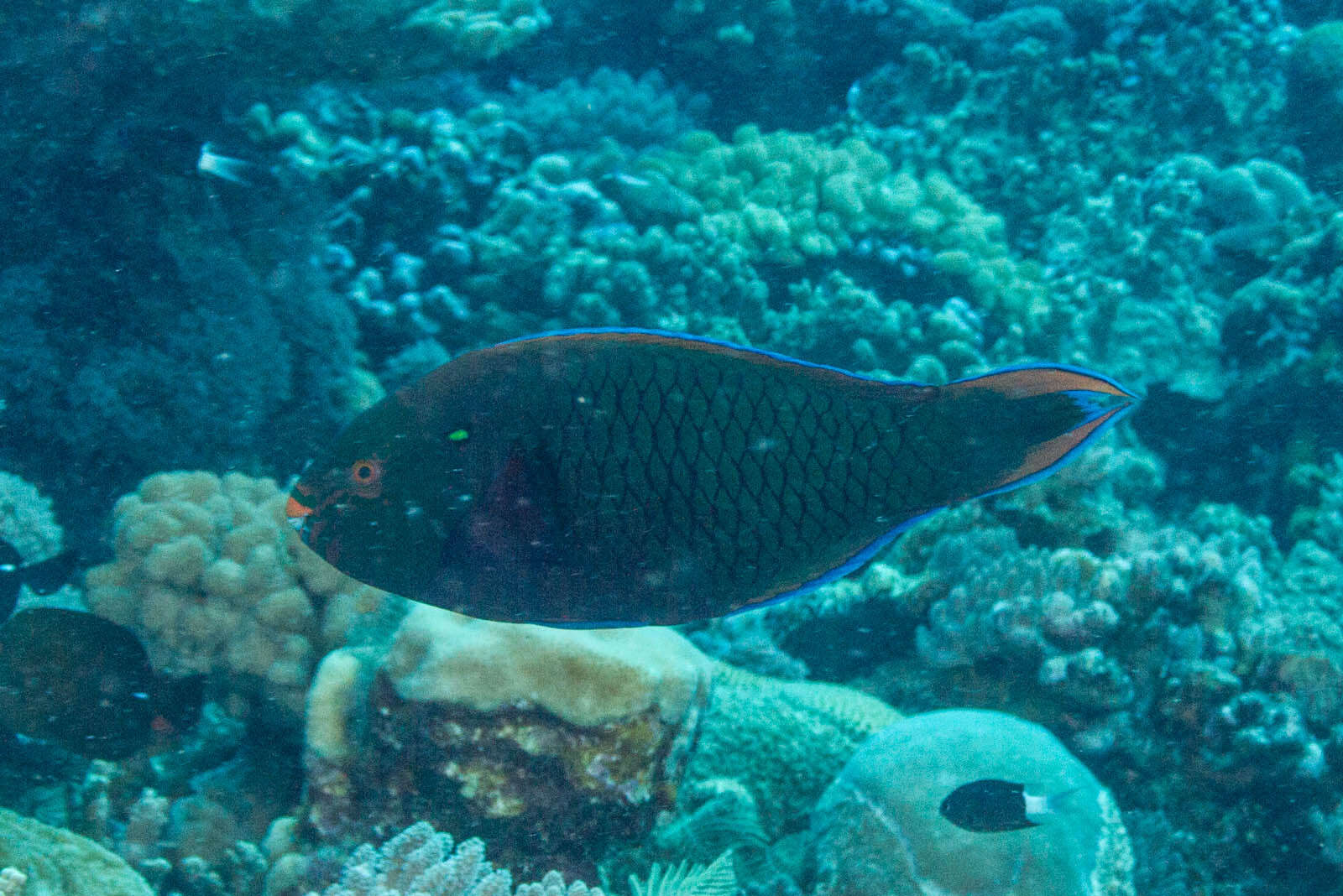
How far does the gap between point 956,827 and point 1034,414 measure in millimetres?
2221

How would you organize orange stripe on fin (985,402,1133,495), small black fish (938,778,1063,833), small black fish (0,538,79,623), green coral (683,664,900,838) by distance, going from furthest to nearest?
1. small black fish (0,538,79,623)
2. green coral (683,664,900,838)
3. small black fish (938,778,1063,833)
4. orange stripe on fin (985,402,1133,495)

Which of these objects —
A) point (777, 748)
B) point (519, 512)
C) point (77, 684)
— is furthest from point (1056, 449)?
point (77, 684)

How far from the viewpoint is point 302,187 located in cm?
617

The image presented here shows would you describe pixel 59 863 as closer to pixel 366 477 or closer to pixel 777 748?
pixel 366 477

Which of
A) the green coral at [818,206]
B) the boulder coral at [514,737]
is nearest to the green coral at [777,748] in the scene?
the boulder coral at [514,737]

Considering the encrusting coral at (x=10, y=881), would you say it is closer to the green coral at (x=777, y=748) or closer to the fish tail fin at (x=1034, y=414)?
the green coral at (x=777, y=748)

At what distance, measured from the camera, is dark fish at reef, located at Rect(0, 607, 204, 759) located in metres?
3.01

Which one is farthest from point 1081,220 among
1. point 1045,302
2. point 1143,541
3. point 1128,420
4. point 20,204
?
point 20,204

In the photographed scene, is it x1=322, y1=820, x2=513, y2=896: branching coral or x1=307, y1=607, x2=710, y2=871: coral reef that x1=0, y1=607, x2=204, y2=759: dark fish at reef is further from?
x1=322, y1=820, x2=513, y2=896: branching coral

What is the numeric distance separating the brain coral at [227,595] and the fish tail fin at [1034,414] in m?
2.92

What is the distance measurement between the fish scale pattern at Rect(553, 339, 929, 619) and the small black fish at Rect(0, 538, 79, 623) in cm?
416

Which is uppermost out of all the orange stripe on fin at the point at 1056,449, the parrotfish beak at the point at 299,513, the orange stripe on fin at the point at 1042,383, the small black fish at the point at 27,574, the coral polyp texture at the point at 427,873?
the orange stripe on fin at the point at 1042,383

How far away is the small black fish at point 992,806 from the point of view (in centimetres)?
262

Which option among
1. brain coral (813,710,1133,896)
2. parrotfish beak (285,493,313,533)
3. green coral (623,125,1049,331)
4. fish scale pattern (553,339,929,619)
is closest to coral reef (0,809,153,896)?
parrotfish beak (285,493,313,533)
